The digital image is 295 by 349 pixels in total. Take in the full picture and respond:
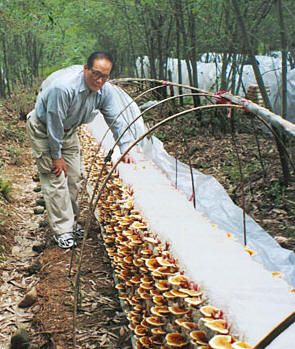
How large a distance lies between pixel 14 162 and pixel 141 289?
6.43 meters

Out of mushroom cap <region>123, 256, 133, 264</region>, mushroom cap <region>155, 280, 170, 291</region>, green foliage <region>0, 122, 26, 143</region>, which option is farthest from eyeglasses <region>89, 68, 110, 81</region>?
green foliage <region>0, 122, 26, 143</region>

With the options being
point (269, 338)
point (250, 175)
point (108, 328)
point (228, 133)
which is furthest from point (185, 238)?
point (228, 133)

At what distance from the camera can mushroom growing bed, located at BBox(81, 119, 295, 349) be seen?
193cm

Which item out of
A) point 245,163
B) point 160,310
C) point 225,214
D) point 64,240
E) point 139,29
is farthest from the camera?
point 139,29

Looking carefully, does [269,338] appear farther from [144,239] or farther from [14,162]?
[14,162]

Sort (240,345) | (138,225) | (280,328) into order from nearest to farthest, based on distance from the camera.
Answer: (280,328)
(240,345)
(138,225)

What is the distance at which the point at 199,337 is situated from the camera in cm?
193

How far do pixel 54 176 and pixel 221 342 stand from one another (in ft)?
10.7

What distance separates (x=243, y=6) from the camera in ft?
23.9

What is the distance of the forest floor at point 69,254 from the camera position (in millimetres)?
3508

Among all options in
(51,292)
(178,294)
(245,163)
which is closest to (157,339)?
(178,294)

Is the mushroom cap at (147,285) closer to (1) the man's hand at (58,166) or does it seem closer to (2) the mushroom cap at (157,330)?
(2) the mushroom cap at (157,330)

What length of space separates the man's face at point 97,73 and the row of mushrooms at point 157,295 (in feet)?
3.02

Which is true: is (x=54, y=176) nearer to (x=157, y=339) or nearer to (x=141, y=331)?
(x=141, y=331)
